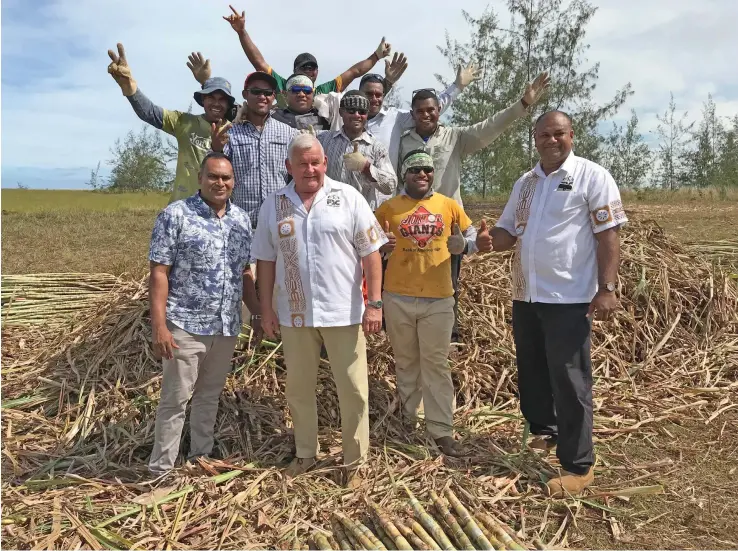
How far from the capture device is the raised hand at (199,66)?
4621 mm

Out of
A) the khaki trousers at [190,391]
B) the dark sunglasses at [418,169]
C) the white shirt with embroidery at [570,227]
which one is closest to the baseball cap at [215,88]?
the dark sunglasses at [418,169]

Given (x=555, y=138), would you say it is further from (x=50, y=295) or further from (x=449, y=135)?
(x=50, y=295)

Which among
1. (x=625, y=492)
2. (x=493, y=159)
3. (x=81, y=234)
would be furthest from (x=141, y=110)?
(x=493, y=159)

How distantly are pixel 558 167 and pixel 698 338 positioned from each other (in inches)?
122

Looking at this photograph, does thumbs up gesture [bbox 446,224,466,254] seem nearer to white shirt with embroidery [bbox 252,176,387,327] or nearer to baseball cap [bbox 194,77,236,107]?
white shirt with embroidery [bbox 252,176,387,327]

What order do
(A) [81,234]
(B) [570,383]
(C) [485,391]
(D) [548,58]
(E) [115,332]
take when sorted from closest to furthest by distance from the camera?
(B) [570,383]
(C) [485,391]
(E) [115,332]
(A) [81,234]
(D) [548,58]

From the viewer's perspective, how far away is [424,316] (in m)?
3.69

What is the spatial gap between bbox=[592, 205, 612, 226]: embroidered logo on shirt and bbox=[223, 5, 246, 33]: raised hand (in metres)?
3.45

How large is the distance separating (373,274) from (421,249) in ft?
1.58

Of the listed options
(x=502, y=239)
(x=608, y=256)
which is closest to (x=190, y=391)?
(x=502, y=239)

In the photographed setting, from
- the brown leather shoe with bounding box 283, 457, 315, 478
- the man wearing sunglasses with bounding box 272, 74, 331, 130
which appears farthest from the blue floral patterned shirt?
the man wearing sunglasses with bounding box 272, 74, 331, 130

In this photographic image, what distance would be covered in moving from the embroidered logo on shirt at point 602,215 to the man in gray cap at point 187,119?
251 centimetres

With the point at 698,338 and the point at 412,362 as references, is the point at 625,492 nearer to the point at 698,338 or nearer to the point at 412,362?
the point at 412,362

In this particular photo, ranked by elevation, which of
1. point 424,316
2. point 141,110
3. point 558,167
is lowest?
point 424,316
